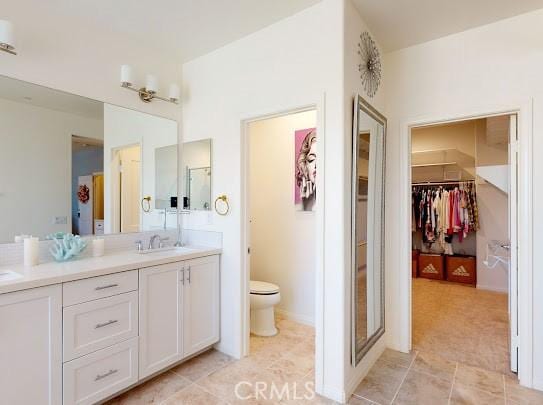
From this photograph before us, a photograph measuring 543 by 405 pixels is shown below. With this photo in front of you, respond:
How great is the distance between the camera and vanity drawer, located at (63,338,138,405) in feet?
5.54

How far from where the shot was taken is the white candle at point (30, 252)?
1876mm

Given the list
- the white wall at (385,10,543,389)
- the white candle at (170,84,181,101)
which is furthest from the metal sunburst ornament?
the white candle at (170,84,181,101)

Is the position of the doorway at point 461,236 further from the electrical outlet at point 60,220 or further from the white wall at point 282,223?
the electrical outlet at point 60,220

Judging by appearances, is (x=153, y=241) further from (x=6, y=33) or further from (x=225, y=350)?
(x=6, y=33)

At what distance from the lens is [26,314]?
152 centimetres

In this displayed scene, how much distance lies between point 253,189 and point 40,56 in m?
2.16

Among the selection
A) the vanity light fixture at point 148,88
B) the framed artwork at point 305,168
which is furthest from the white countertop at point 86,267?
the vanity light fixture at point 148,88

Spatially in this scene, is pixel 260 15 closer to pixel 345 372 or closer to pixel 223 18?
pixel 223 18

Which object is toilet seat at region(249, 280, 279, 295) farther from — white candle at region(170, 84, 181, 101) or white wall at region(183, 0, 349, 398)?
white candle at region(170, 84, 181, 101)

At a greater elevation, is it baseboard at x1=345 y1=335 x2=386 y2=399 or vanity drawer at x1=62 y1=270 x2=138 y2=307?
vanity drawer at x1=62 y1=270 x2=138 y2=307

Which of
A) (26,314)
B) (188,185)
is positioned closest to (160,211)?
(188,185)

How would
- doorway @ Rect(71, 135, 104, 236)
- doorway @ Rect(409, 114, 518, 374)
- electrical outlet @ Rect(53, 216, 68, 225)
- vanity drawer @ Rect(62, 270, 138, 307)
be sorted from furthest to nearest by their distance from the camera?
doorway @ Rect(409, 114, 518, 374) → doorway @ Rect(71, 135, 104, 236) → electrical outlet @ Rect(53, 216, 68, 225) → vanity drawer @ Rect(62, 270, 138, 307)

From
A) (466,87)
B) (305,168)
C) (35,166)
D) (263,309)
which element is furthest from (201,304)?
(466,87)

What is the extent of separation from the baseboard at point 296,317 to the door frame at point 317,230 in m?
0.88
